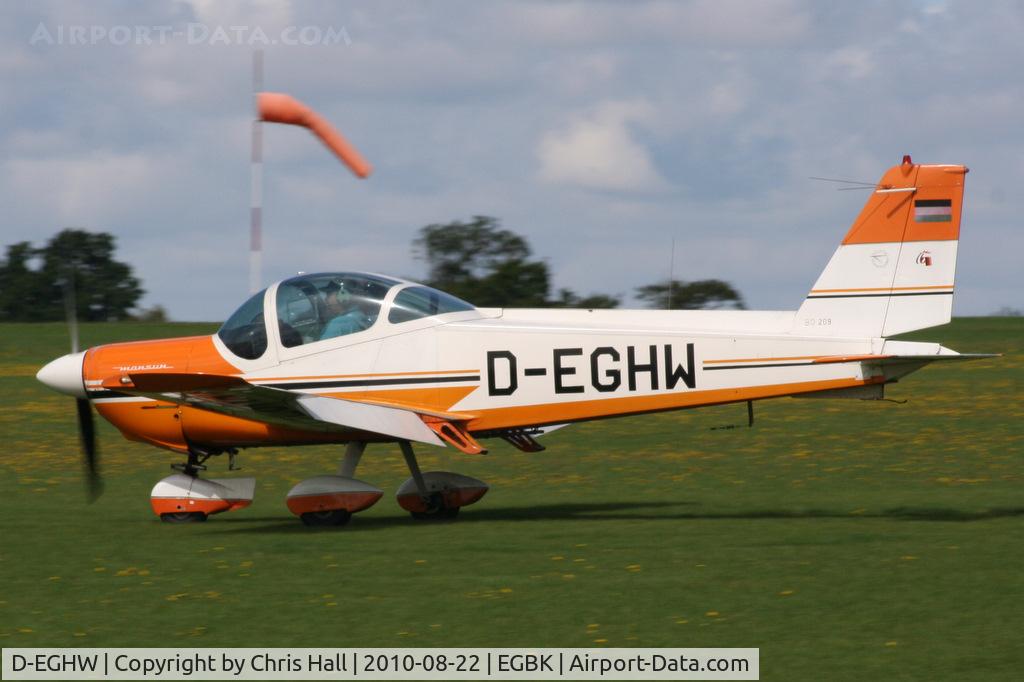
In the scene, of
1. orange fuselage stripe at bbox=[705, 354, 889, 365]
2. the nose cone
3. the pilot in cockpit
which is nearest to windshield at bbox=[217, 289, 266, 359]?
the pilot in cockpit

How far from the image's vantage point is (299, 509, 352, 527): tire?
41.5 ft

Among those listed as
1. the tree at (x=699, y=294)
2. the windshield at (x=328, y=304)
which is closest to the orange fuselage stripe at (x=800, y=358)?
the windshield at (x=328, y=304)

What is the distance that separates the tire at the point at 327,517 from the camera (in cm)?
1264

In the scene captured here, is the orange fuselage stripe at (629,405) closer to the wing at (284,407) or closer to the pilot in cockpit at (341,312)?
the wing at (284,407)

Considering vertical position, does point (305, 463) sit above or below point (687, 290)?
below

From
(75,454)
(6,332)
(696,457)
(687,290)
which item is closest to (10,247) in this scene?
(6,332)

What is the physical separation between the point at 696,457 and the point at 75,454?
30.0 feet

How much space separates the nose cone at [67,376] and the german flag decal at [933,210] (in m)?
8.24

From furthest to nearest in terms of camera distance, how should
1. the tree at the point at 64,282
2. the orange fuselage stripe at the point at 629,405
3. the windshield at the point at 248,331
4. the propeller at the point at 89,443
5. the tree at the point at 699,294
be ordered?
the tree at the point at 64,282
the tree at the point at 699,294
the propeller at the point at 89,443
the windshield at the point at 248,331
the orange fuselage stripe at the point at 629,405

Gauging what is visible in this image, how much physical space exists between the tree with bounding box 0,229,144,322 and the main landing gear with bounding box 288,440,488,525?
35238 mm

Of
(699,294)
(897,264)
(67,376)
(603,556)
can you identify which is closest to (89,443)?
(67,376)

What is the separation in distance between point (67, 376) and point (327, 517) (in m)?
3.00

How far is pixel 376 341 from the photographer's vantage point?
41.4 feet

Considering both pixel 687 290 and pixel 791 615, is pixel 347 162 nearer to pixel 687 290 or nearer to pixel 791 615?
pixel 791 615
